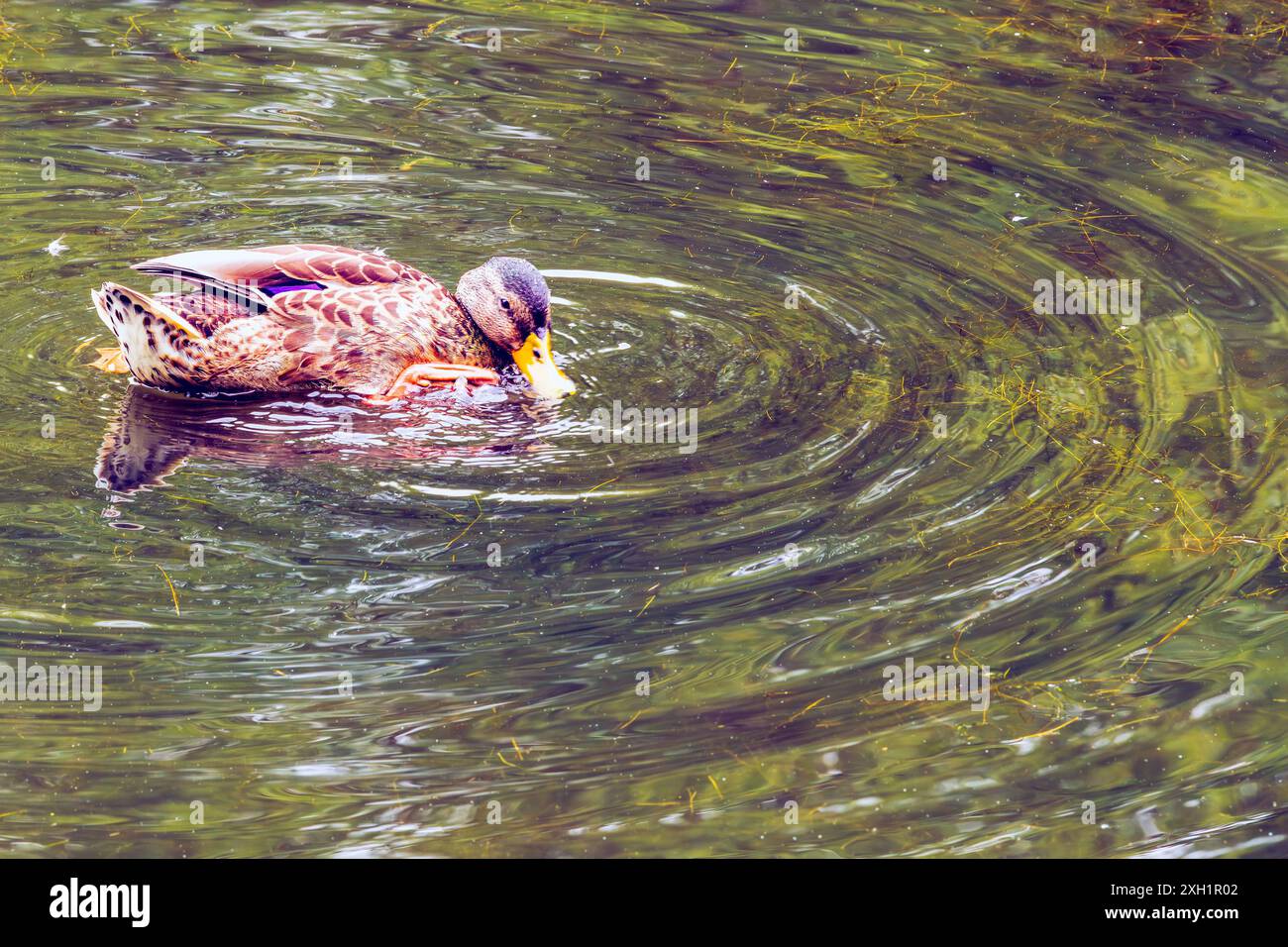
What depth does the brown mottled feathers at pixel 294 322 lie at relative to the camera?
6.56 m

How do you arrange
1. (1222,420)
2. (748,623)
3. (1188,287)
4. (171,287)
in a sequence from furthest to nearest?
(1188,287)
(171,287)
(1222,420)
(748,623)

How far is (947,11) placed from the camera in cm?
1086

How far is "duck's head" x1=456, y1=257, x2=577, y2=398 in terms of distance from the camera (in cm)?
675

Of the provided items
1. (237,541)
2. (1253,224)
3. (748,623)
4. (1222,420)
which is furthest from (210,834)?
(1253,224)

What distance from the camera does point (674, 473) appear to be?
6.14 metres

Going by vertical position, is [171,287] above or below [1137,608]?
above

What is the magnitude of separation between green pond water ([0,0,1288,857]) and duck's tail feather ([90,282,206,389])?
17cm

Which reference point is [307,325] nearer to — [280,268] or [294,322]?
[294,322]

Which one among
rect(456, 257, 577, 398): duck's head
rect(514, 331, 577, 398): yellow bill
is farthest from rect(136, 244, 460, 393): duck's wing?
rect(514, 331, 577, 398): yellow bill

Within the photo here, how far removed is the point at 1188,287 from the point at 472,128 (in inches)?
154

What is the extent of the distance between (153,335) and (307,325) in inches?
24.0

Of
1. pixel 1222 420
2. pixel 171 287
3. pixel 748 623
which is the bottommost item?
pixel 748 623

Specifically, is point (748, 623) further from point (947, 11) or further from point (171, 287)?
point (947, 11)

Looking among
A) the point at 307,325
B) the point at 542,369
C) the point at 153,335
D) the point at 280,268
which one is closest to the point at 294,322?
the point at 307,325
